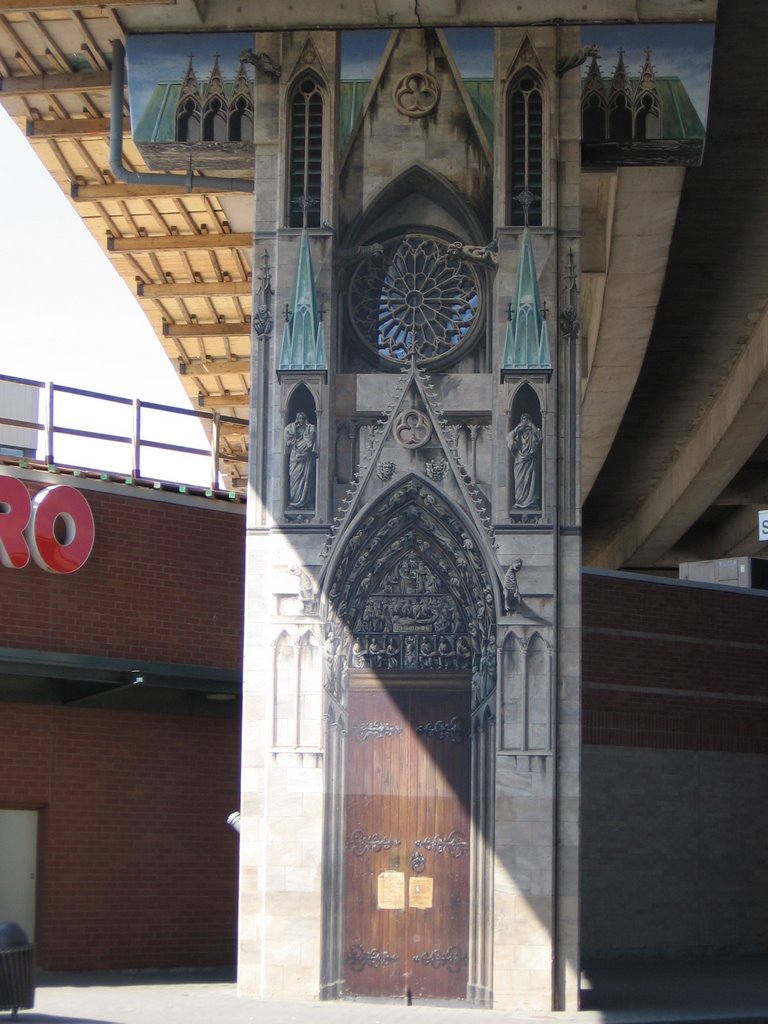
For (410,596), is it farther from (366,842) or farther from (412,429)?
(366,842)

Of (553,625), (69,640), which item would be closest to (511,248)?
(553,625)

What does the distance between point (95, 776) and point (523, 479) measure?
6.79 m

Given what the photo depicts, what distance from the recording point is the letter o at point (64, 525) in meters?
22.1

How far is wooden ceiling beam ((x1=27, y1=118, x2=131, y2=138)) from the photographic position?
2891 centimetres

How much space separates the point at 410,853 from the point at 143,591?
5346mm

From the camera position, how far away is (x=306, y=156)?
21859 mm

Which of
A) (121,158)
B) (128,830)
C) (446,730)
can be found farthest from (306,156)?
(128,830)

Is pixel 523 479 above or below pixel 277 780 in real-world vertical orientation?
above

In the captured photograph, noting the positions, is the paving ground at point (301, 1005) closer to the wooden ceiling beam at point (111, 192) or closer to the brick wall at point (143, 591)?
the brick wall at point (143, 591)

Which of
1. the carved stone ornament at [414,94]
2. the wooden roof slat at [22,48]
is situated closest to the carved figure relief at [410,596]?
the carved stone ornament at [414,94]

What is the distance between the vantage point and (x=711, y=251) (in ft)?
102

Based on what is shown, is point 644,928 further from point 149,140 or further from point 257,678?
point 149,140

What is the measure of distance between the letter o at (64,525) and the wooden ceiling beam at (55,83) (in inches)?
304

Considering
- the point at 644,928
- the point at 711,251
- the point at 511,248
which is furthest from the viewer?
the point at 711,251
